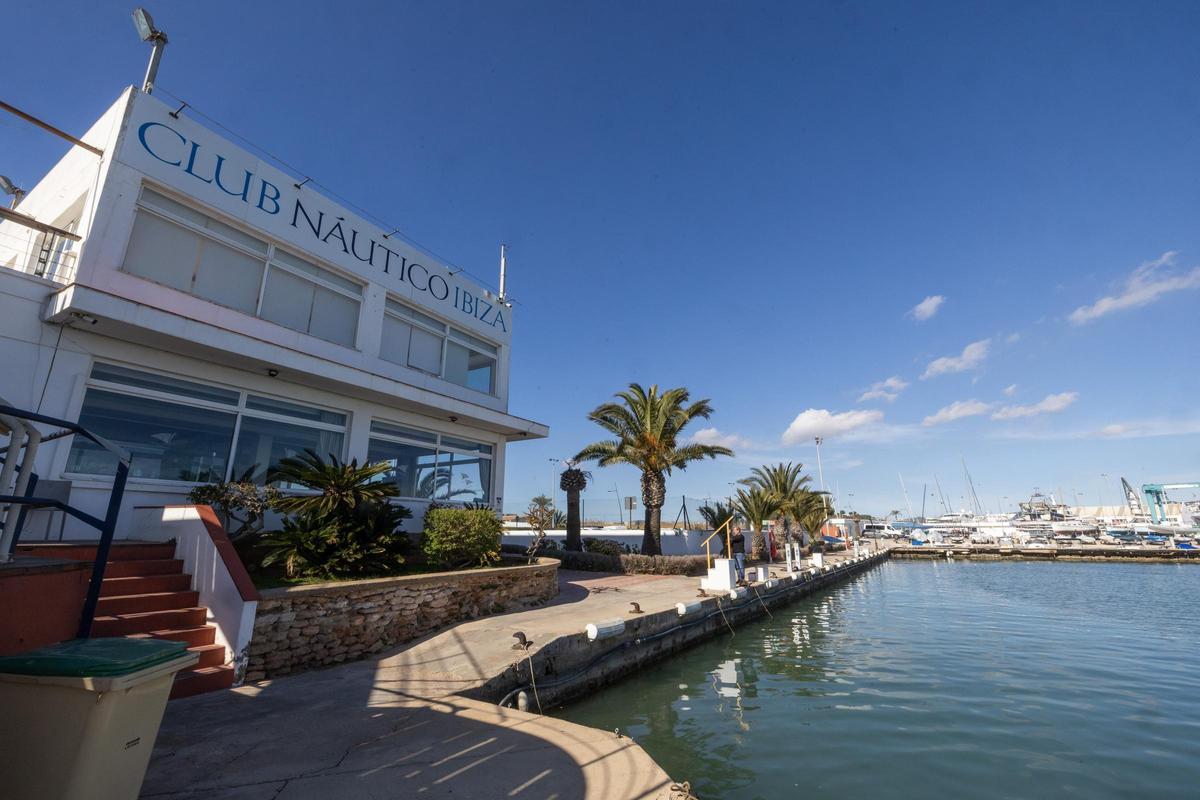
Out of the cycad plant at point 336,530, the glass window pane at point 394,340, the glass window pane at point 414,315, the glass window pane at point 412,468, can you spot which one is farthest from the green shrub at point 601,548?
the cycad plant at point 336,530

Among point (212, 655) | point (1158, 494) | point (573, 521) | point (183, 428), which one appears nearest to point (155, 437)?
point (183, 428)

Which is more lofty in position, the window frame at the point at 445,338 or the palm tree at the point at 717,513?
the window frame at the point at 445,338

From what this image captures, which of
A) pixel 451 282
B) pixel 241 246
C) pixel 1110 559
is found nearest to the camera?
pixel 241 246

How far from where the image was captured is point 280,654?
718 centimetres

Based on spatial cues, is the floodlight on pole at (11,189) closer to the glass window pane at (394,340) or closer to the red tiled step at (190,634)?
the glass window pane at (394,340)

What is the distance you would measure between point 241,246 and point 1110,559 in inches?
2658

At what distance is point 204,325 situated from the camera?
9.29 meters

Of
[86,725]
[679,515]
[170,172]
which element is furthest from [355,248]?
[679,515]

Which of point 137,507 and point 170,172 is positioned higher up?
point 170,172

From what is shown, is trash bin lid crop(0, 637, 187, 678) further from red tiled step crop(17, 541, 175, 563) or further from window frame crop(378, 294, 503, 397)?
window frame crop(378, 294, 503, 397)

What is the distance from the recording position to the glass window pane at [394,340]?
14227mm

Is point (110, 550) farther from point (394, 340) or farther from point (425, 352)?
point (425, 352)

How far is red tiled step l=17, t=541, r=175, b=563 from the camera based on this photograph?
670cm

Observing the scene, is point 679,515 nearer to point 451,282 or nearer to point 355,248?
point 451,282
